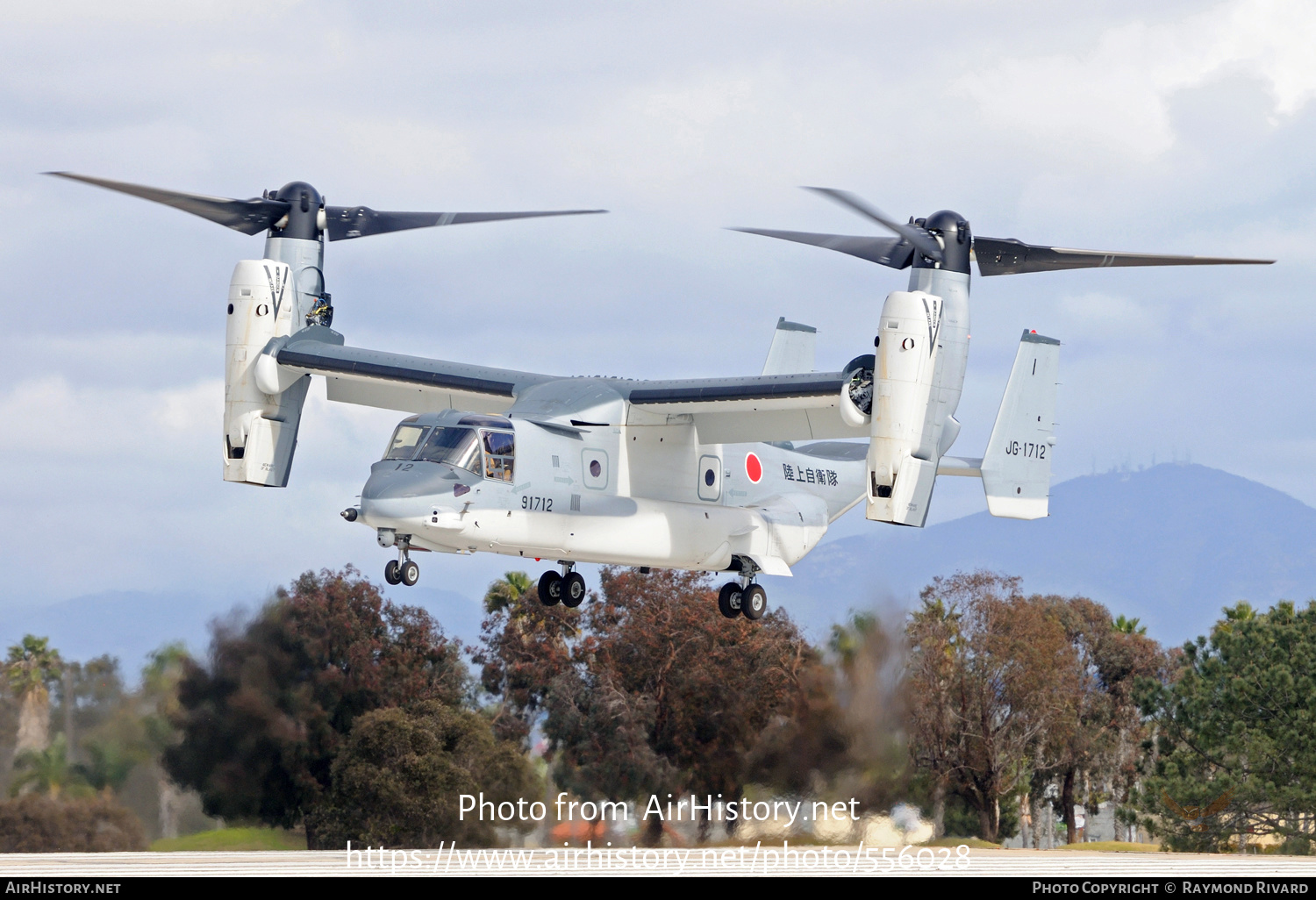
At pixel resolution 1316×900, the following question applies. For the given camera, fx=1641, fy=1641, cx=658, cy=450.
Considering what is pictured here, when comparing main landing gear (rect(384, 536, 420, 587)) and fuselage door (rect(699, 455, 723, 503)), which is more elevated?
fuselage door (rect(699, 455, 723, 503))

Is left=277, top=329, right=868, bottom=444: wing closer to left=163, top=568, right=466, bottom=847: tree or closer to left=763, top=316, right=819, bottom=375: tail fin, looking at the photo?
left=763, top=316, right=819, bottom=375: tail fin

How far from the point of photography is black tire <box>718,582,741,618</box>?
79.3 ft

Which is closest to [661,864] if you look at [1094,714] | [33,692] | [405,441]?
[405,441]

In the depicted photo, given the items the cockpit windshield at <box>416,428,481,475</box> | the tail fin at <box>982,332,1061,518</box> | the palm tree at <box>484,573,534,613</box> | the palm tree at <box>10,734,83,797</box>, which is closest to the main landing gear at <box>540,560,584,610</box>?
the cockpit windshield at <box>416,428,481,475</box>

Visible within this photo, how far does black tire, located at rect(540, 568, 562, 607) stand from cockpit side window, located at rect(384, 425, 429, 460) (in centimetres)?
389

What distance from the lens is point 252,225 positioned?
2420 cm

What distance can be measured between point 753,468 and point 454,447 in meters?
6.08

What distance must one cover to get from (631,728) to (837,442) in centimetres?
674

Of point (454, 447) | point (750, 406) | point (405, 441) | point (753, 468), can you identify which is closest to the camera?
point (454, 447)

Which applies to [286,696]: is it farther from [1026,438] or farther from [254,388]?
[1026,438]

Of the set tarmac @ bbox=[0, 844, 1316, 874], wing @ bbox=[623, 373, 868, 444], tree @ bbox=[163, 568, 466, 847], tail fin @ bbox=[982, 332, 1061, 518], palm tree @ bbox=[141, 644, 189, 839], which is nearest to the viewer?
tarmac @ bbox=[0, 844, 1316, 874]

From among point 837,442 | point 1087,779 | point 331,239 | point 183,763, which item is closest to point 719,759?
point 837,442

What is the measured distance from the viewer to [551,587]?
23203 mm
